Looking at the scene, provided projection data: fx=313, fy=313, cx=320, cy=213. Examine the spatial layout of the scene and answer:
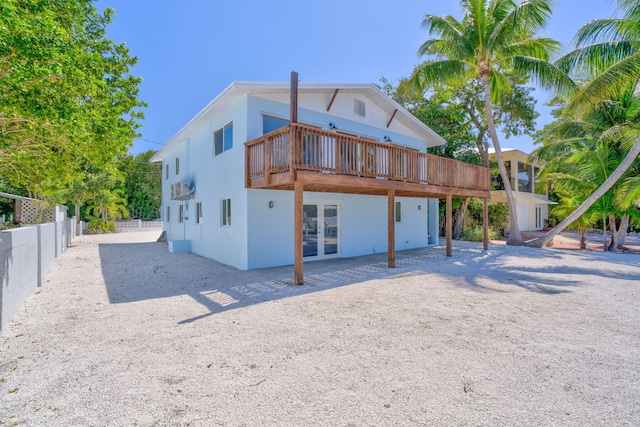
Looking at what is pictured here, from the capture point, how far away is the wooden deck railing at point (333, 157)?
716cm

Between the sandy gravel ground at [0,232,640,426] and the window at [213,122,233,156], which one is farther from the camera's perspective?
the window at [213,122,233,156]

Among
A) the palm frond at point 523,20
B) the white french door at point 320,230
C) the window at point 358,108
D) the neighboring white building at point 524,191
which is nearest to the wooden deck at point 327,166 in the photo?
the white french door at point 320,230

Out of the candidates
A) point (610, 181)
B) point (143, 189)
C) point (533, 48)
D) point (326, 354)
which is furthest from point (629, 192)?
point (143, 189)

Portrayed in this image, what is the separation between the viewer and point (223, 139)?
34.6 ft

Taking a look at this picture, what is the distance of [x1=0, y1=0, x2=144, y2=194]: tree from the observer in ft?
13.4

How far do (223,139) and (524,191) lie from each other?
24.1 m

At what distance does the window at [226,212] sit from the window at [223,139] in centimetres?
173

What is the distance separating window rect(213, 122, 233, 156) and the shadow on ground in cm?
379

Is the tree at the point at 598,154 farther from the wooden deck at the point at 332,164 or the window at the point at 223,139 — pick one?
the window at the point at 223,139

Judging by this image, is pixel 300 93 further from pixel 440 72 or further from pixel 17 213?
pixel 17 213

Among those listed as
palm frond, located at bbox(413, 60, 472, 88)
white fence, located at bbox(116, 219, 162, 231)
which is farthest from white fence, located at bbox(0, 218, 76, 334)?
white fence, located at bbox(116, 219, 162, 231)

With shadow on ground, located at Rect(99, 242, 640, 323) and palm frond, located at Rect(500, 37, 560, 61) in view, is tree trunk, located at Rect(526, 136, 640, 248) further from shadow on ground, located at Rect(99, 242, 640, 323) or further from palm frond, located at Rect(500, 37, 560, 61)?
palm frond, located at Rect(500, 37, 560, 61)

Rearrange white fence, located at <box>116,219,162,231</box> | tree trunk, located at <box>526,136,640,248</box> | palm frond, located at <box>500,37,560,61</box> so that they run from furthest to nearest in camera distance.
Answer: white fence, located at <box>116,219,162,231</box>, palm frond, located at <box>500,37,560,61</box>, tree trunk, located at <box>526,136,640,248</box>

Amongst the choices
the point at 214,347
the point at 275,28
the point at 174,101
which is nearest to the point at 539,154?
the point at 275,28
